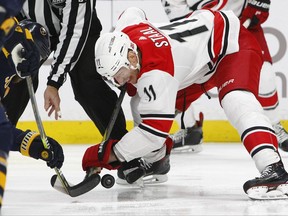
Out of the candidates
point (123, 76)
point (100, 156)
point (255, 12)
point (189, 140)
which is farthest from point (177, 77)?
point (189, 140)

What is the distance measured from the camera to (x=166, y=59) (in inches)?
118

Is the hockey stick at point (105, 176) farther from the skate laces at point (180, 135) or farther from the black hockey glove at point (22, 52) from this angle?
the skate laces at point (180, 135)

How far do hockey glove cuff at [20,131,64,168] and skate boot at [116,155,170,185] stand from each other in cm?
34

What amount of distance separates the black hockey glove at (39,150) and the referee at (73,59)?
218 millimetres

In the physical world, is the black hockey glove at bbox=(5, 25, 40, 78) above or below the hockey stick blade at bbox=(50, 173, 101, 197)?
above

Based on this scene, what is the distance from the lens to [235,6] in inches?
177

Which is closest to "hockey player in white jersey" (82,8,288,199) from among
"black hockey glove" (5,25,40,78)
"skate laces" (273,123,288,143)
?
"black hockey glove" (5,25,40,78)

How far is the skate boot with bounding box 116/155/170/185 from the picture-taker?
3230 millimetres

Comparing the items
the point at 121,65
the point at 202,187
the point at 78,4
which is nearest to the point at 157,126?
the point at 121,65

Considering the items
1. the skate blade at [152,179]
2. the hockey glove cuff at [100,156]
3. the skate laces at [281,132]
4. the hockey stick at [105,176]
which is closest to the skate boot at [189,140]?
the skate laces at [281,132]

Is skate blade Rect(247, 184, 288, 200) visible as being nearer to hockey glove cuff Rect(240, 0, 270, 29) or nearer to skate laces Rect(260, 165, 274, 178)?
skate laces Rect(260, 165, 274, 178)

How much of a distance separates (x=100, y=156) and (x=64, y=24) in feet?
1.95

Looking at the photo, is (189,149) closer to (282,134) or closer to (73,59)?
(282,134)

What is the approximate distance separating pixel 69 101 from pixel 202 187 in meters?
2.33
